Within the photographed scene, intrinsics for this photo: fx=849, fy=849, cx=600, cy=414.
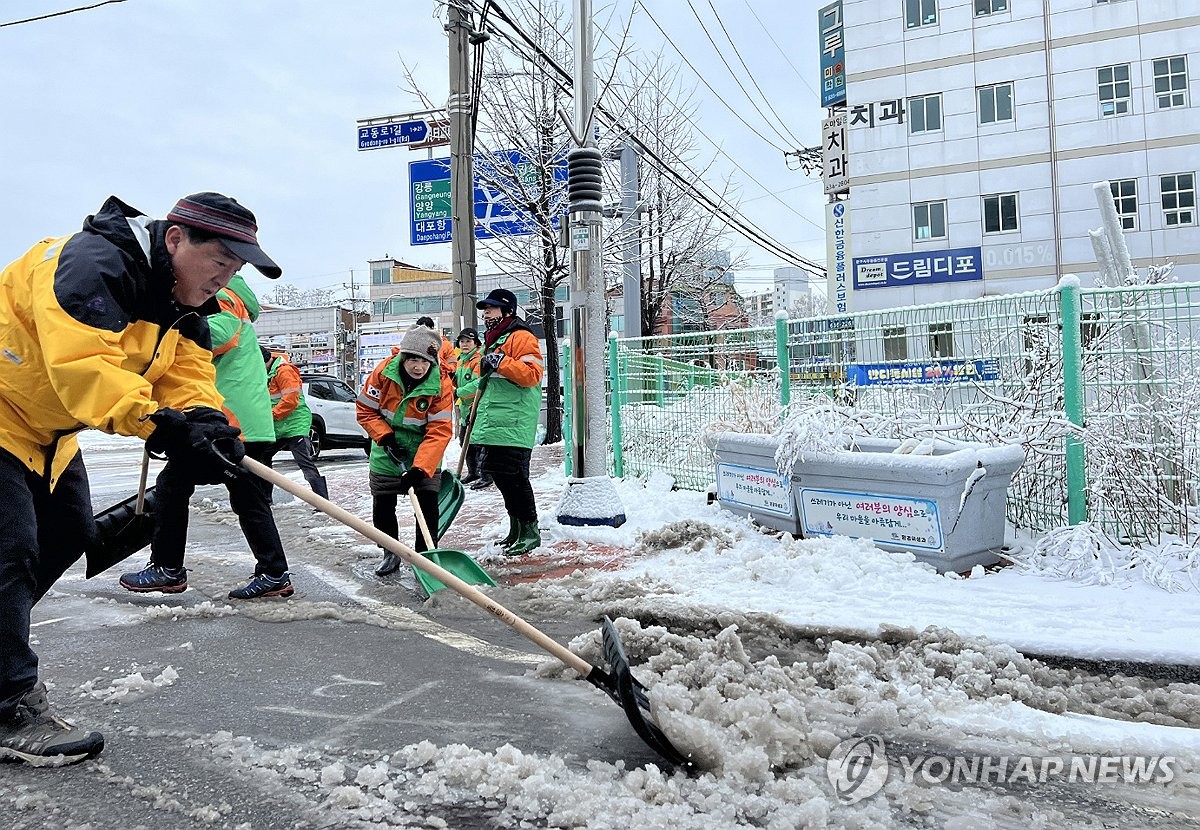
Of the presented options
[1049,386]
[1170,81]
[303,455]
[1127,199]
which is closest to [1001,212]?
[1127,199]

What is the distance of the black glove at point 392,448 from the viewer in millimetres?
5454

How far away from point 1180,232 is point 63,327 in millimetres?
24929

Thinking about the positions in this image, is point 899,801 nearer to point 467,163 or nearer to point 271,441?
point 271,441

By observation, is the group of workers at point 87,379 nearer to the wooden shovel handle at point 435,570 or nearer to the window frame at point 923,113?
the wooden shovel handle at point 435,570

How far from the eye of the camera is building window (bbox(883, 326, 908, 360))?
6.05 metres

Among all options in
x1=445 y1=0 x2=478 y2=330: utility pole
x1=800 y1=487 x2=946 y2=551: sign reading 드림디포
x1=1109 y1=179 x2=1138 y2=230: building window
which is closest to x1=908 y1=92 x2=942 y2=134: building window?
x1=1109 y1=179 x2=1138 y2=230: building window

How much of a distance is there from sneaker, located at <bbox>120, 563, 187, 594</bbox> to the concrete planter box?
3.89 meters

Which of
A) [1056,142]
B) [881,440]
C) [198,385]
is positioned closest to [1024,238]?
[1056,142]

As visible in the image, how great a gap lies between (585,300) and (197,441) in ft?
14.4

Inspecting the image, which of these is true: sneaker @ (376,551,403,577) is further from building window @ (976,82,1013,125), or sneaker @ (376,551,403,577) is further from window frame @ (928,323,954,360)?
building window @ (976,82,1013,125)

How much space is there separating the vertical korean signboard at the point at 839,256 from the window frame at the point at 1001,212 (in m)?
3.63

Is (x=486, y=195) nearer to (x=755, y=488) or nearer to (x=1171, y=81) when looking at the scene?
(x=755, y=488)

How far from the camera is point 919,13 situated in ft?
77.8

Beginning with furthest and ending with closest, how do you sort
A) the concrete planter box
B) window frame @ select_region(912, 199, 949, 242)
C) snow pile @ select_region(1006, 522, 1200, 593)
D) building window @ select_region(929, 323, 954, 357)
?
1. window frame @ select_region(912, 199, 949, 242)
2. building window @ select_region(929, 323, 954, 357)
3. the concrete planter box
4. snow pile @ select_region(1006, 522, 1200, 593)
